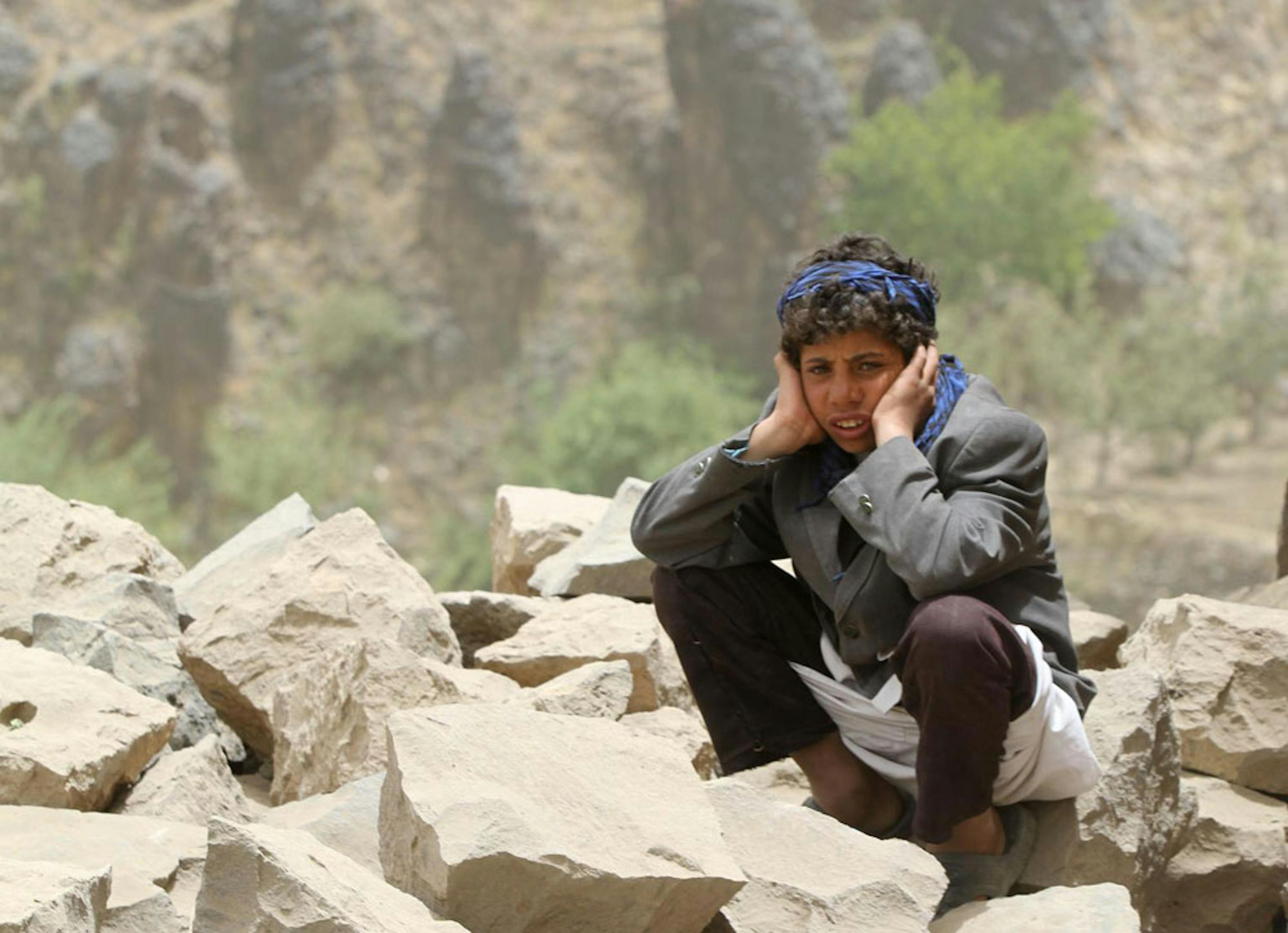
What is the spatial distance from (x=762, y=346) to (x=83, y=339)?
42.0ft

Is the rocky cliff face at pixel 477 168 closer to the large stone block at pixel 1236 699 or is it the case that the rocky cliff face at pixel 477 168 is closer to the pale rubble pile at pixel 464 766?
the pale rubble pile at pixel 464 766

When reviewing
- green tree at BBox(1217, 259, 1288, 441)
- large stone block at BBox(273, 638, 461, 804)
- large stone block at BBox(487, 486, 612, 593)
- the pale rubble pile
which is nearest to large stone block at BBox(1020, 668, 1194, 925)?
the pale rubble pile

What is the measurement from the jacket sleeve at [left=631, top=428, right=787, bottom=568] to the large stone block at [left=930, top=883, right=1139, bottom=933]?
2.41ft

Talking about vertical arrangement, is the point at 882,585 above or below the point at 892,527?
below

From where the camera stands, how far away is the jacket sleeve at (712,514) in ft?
9.01

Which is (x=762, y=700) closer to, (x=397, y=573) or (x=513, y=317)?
(x=397, y=573)

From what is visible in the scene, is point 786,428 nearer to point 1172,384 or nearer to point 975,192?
point 1172,384

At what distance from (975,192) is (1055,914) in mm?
28386

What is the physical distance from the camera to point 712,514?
2.77 meters

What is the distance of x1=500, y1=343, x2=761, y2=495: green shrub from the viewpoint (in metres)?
28.1

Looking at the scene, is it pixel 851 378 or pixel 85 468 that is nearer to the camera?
pixel 851 378

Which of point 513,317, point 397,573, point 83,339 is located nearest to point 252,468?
point 83,339

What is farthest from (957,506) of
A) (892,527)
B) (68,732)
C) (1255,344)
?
(1255,344)

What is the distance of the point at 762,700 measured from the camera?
A: 9.42 ft
